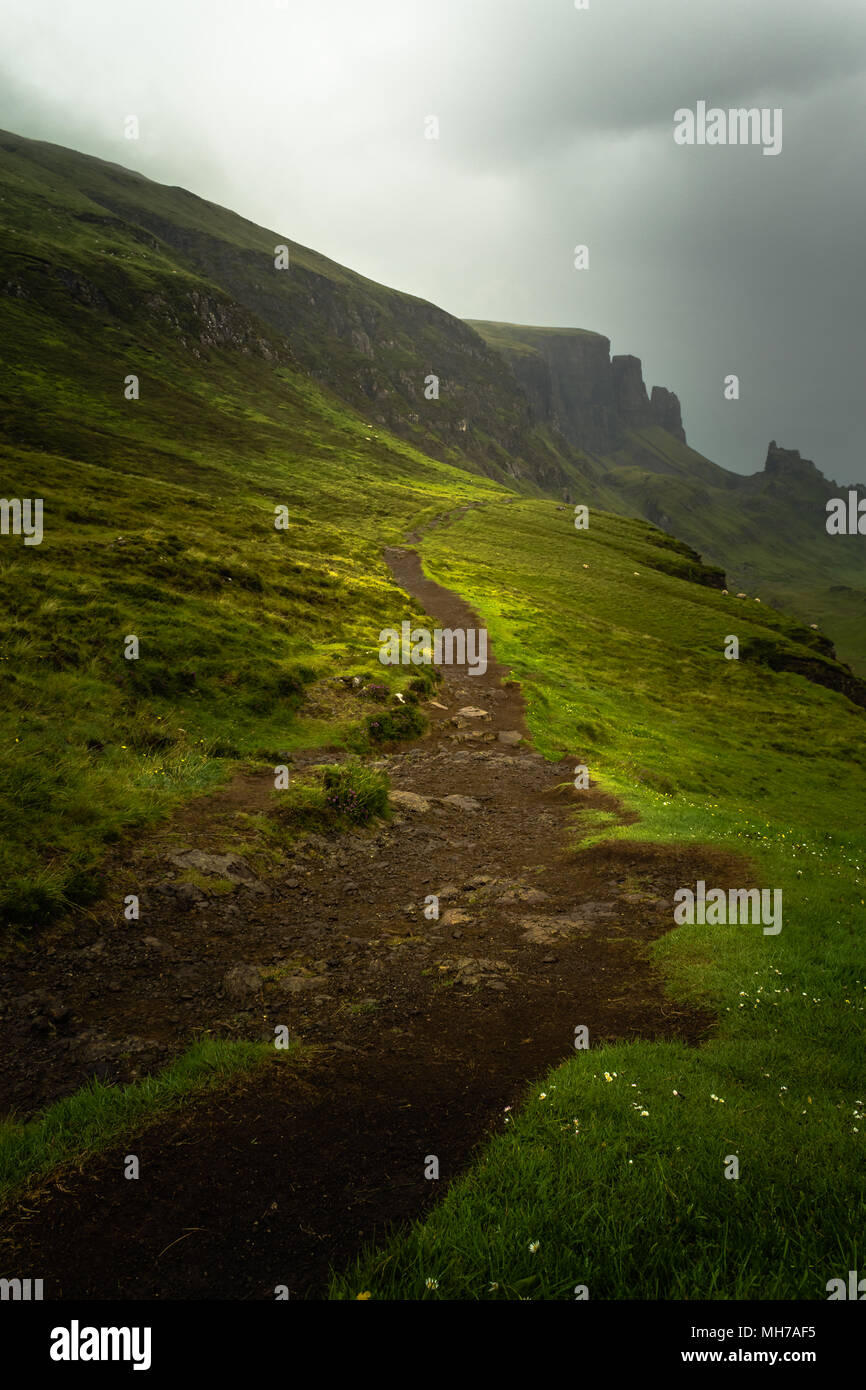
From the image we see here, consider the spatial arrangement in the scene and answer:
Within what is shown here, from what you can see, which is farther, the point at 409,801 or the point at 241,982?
the point at 409,801

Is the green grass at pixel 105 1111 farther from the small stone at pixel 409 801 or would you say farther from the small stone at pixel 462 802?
the small stone at pixel 462 802

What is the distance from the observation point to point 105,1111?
6590 mm

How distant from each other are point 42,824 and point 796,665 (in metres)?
76.9

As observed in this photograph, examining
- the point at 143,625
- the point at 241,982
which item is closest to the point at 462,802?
the point at 241,982

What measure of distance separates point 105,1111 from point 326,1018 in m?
2.94

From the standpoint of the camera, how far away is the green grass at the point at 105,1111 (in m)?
5.83

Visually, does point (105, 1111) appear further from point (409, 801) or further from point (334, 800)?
point (409, 801)

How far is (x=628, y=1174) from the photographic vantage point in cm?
529

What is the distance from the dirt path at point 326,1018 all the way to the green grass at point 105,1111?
27cm

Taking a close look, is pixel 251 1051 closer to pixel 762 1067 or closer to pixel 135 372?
pixel 762 1067
